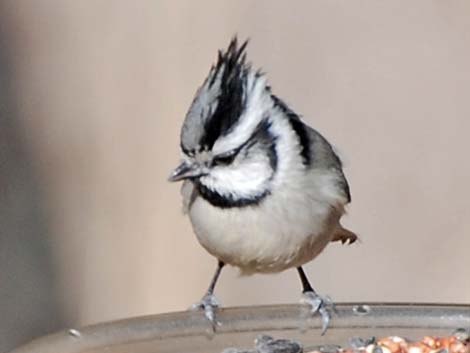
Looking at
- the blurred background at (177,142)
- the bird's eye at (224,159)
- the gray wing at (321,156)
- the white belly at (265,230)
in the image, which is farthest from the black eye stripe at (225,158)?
the blurred background at (177,142)

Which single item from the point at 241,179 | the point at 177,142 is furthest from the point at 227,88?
the point at 177,142

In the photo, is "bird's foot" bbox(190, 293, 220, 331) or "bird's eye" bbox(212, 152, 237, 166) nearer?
"bird's foot" bbox(190, 293, 220, 331)

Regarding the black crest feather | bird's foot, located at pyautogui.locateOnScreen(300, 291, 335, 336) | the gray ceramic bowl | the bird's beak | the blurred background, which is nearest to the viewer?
the gray ceramic bowl

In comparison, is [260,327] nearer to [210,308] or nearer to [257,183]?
[210,308]

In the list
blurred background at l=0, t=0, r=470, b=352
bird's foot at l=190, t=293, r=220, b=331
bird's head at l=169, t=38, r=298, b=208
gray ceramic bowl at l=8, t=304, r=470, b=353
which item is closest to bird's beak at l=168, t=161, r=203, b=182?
bird's head at l=169, t=38, r=298, b=208

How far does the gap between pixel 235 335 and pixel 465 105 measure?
1.71 metres

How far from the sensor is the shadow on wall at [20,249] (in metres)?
3.24

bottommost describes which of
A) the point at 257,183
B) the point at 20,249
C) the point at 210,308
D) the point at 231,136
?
the point at 20,249

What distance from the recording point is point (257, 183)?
7.74 feet

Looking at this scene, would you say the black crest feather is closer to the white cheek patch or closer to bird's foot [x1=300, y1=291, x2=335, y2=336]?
the white cheek patch

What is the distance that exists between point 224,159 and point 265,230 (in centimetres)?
16

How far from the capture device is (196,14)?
3.23 metres

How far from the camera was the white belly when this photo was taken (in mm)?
2355

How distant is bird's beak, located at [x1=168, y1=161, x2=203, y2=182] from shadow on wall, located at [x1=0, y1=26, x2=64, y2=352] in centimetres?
101
